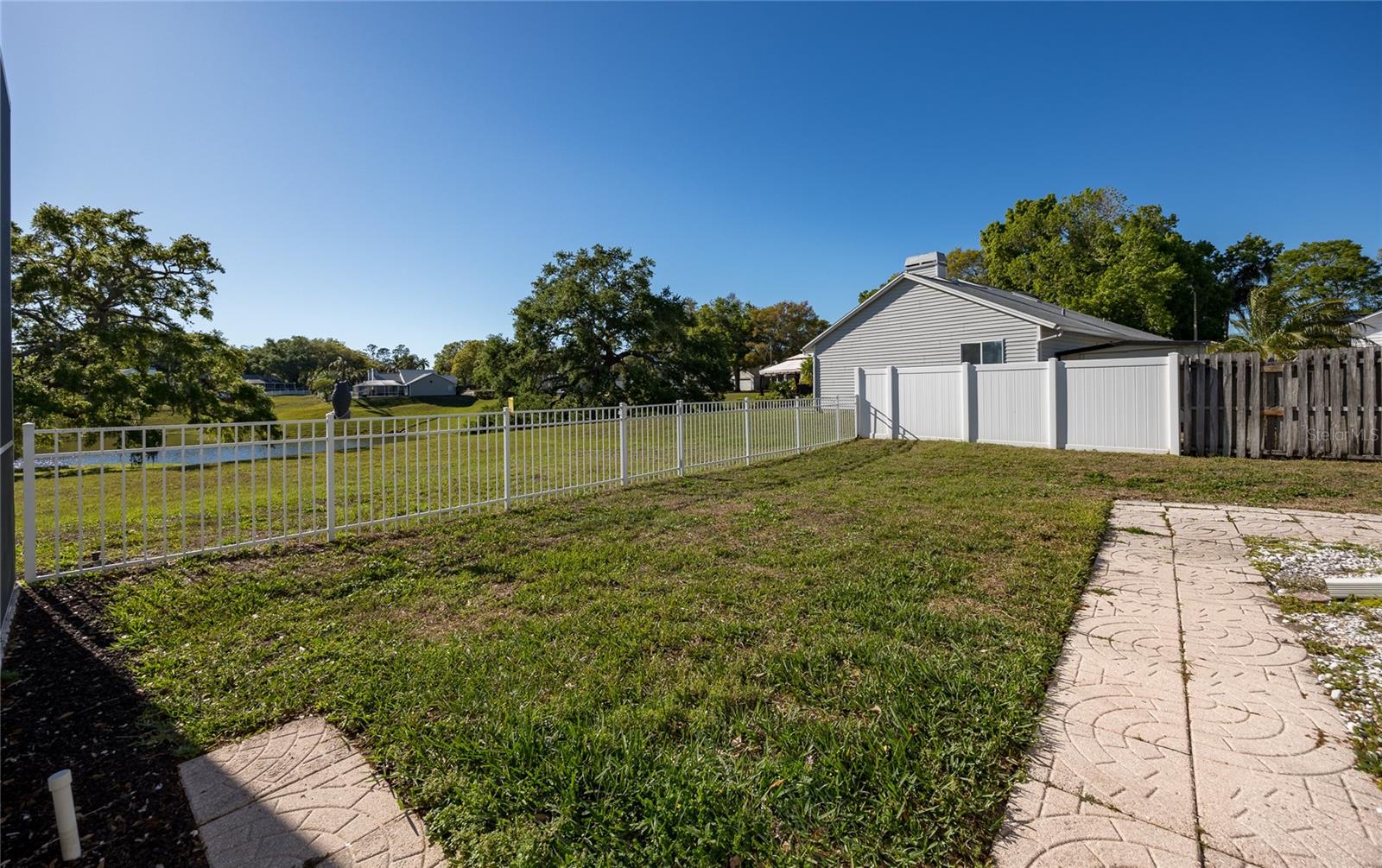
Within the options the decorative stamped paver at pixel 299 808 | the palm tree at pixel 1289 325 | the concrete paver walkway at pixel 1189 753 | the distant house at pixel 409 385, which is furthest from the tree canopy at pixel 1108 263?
the distant house at pixel 409 385

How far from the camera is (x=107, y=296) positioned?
16812 millimetres

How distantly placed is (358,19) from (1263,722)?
948cm

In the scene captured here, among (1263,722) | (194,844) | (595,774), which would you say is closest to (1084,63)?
(1263,722)

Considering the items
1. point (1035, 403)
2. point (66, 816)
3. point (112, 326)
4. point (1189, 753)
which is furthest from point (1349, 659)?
point (112, 326)

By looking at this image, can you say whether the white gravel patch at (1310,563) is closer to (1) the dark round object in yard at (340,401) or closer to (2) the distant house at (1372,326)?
(1) the dark round object in yard at (340,401)

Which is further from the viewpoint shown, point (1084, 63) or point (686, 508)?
point (1084, 63)

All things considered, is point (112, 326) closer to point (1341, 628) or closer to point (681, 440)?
point (681, 440)

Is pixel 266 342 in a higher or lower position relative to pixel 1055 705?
higher

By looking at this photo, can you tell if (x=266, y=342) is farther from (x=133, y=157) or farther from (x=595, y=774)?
(x=595, y=774)

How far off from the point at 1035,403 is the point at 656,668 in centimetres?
1148

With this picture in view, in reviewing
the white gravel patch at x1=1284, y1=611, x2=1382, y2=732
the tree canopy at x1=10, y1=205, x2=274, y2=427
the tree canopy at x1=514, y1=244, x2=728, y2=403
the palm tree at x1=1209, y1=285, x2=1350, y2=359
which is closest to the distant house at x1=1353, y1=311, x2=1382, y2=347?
the palm tree at x1=1209, y1=285, x2=1350, y2=359

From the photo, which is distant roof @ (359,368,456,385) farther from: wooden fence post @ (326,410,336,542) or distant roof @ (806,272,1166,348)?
wooden fence post @ (326,410,336,542)

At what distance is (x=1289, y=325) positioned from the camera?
1405 cm

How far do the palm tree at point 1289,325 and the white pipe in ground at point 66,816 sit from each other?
57.3ft
